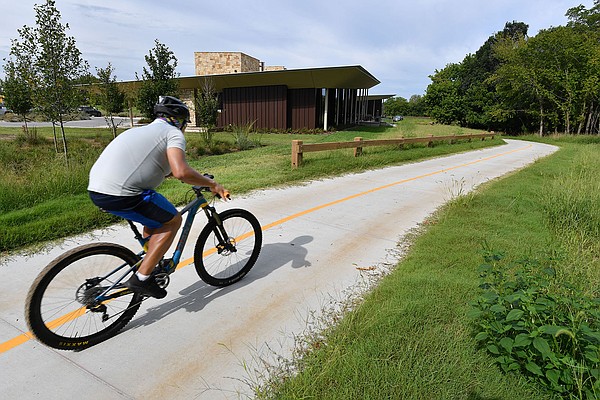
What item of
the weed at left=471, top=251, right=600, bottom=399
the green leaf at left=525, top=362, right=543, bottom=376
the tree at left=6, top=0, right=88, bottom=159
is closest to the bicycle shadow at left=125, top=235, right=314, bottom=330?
the weed at left=471, top=251, right=600, bottom=399

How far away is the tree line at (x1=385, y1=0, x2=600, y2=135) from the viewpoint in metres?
38.4

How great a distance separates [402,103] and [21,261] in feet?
521

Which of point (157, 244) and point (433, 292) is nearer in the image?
point (157, 244)

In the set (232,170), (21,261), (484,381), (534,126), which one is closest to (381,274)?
(484,381)

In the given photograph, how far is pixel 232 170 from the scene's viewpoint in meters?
11.2

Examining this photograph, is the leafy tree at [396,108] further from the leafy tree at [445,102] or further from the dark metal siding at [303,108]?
the dark metal siding at [303,108]

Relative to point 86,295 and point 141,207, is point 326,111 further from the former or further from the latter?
point 86,295

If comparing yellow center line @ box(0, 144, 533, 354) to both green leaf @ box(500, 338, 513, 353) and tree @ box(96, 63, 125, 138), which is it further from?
tree @ box(96, 63, 125, 138)

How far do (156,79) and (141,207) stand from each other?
19136 mm

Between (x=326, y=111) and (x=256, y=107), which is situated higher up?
(x=256, y=107)

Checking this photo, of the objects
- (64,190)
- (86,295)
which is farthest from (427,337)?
(64,190)

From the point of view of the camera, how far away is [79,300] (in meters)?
2.97

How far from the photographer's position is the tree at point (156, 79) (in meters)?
19.2

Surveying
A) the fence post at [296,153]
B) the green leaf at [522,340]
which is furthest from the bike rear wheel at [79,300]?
the fence post at [296,153]
